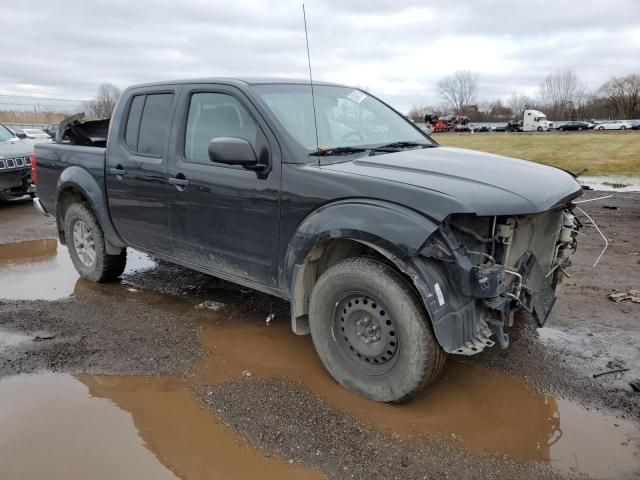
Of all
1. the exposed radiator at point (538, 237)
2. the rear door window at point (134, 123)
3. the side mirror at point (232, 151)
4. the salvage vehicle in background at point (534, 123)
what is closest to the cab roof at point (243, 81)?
the rear door window at point (134, 123)

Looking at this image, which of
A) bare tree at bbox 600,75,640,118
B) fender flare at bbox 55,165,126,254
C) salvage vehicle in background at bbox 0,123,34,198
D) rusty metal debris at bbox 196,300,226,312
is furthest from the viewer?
bare tree at bbox 600,75,640,118

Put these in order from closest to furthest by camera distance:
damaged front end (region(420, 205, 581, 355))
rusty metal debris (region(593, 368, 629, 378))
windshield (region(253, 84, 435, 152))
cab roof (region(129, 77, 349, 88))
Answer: damaged front end (region(420, 205, 581, 355)) < rusty metal debris (region(593, 368, 629, 378)) < windshield (region(253, 84, 435, 152)) < cab roof (region(129, 77, 349, 88))

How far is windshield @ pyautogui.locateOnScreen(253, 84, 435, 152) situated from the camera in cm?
378

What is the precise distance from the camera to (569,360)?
3.81 metres

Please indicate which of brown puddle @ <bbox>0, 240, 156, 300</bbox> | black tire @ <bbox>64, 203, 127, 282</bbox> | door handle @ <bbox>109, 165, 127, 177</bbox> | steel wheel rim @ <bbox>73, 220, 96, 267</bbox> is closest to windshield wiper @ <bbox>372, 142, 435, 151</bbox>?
door handle @ <bbox>109, 165, 127, 177</bbox>

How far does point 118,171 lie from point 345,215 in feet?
8.57

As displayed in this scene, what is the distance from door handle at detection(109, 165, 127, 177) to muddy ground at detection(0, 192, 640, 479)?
122 cm

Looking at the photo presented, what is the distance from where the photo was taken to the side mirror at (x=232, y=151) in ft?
11.4

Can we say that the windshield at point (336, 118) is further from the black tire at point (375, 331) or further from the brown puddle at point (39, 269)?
the brown puddle at point (39, 269)

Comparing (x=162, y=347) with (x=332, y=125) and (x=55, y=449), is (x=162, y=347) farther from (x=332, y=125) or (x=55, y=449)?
(x=332, y=125)

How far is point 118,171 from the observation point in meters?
4.78

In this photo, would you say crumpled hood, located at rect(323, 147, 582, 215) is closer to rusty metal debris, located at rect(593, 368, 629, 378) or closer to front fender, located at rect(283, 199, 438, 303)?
front fender, located at rect(283, 199, 438, 303)

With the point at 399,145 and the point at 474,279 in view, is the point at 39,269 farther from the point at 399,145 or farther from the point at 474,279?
the point at 474,279

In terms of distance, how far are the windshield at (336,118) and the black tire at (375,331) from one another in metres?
1.00
